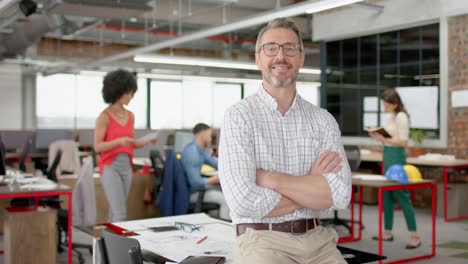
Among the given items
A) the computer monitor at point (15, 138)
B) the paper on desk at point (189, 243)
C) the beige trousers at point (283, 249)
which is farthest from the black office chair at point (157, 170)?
the computer monitor at point (15, 138)

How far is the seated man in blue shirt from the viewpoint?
5.45m

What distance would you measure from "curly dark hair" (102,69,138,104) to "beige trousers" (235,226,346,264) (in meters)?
2.67

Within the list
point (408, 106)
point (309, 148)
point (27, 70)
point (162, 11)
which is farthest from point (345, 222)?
point (27, 70)

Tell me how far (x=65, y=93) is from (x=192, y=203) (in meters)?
11.5

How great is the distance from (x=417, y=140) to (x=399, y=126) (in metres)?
3.09

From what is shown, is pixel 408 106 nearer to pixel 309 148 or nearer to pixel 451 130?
pixel 451 130

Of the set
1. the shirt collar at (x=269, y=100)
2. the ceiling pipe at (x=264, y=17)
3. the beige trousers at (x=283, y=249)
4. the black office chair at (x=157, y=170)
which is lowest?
the black office chair at (x=157, y=170)

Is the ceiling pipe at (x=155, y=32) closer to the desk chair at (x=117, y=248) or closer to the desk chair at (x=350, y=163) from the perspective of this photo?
the desk chair at (x=350, y=163)

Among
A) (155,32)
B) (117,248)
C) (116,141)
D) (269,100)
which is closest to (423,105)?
(116,141)

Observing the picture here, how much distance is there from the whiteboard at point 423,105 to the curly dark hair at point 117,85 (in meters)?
5.89

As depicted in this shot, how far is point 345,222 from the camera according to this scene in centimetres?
665

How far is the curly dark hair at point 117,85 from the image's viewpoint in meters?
4.39

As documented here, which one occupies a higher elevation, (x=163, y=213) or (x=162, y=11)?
(x=162, y=11)

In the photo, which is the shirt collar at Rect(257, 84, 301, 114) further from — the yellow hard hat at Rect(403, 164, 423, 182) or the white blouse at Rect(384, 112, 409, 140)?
the white blouse at Rect(384, 112, 409, 140)
